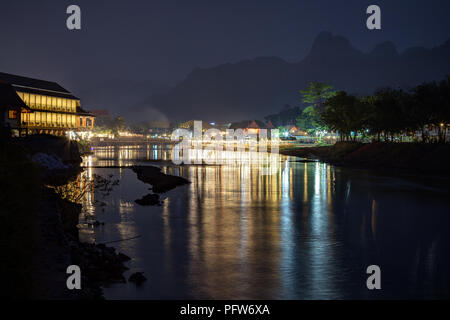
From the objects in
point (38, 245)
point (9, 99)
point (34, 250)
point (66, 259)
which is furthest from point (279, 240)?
point (9, 99)

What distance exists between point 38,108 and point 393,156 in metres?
60.5

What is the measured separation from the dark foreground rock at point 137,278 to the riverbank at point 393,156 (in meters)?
47.1

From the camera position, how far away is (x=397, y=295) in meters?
14.1

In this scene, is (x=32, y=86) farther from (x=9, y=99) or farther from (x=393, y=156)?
(x=393, y=156)

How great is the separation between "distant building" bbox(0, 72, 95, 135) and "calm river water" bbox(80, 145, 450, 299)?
98.3ft

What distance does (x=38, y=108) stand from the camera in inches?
3027

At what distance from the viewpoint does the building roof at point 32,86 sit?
7447 cm

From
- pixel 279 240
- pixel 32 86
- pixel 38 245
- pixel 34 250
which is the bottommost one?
pixel 279 240

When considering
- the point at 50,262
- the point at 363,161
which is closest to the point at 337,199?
the point at 50,262

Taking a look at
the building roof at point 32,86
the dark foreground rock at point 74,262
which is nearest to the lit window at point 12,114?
the building roof at point 32,86

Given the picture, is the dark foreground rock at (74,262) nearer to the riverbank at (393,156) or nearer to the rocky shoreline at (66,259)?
the rocky shoreline at (66,259)

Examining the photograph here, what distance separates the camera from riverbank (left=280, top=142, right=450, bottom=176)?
184 feet
